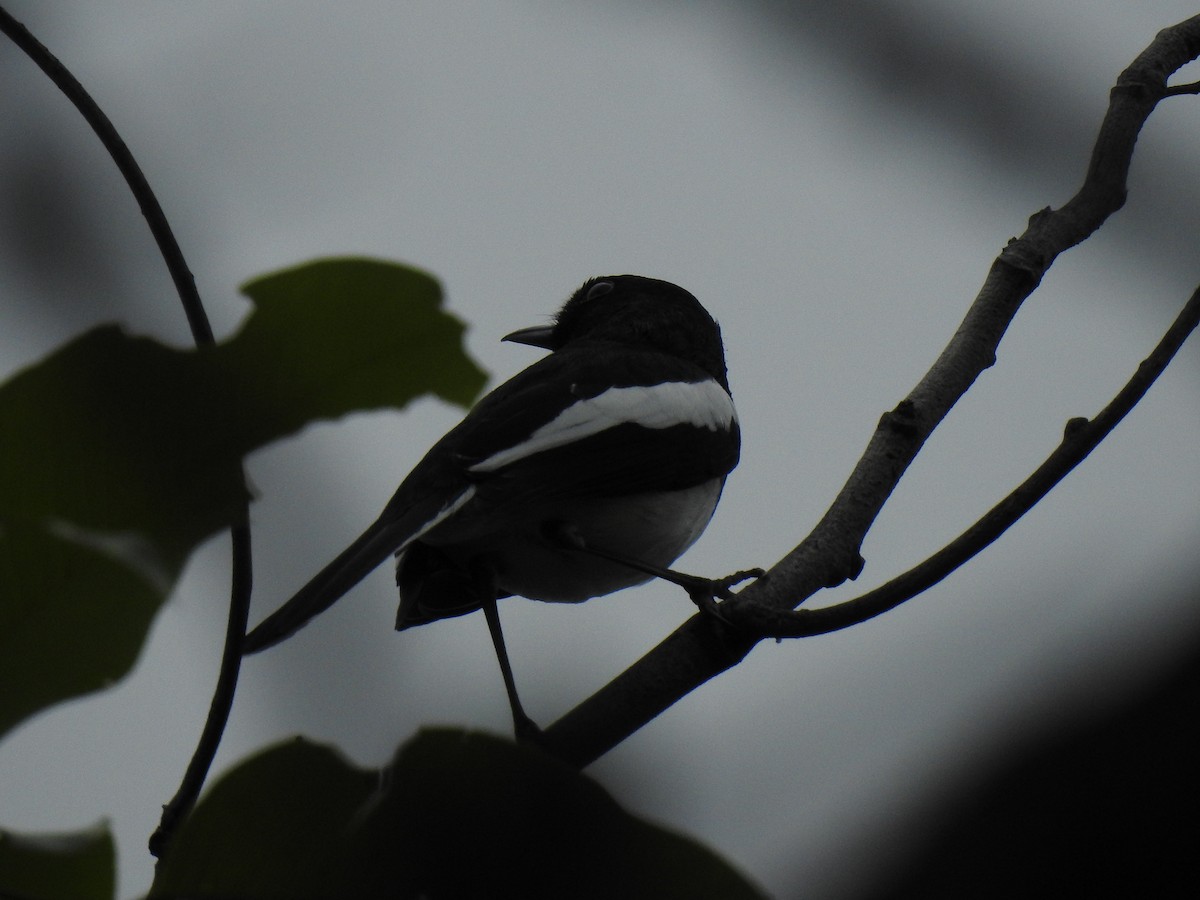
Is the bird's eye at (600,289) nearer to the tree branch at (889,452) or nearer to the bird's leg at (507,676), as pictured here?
the bird's leg at (507,676)

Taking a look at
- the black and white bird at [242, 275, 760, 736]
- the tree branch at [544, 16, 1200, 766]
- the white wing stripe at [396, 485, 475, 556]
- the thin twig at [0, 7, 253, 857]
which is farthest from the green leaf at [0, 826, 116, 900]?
the white wing stripe at [396, 485, 475, 556]

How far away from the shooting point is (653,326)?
5730 mm

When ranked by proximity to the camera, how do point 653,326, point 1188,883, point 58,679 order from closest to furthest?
1. point 1188,883
2. point 58,679
3. point 653,326

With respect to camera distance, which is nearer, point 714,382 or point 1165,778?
point 1165,778

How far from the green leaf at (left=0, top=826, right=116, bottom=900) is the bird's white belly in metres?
3.05

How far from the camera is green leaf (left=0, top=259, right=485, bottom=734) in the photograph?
1.14 m

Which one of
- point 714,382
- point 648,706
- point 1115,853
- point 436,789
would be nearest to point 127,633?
point 436,789

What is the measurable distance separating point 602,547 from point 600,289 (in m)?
1.86

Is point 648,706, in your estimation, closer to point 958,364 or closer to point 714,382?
point 958,364

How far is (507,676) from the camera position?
13.5 ft

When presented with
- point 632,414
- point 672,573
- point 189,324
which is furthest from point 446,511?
point 189,324

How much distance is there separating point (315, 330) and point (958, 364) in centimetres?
249

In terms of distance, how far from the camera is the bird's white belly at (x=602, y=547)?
14.2ft

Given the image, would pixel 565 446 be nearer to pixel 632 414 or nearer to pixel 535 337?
pixel 632 414
